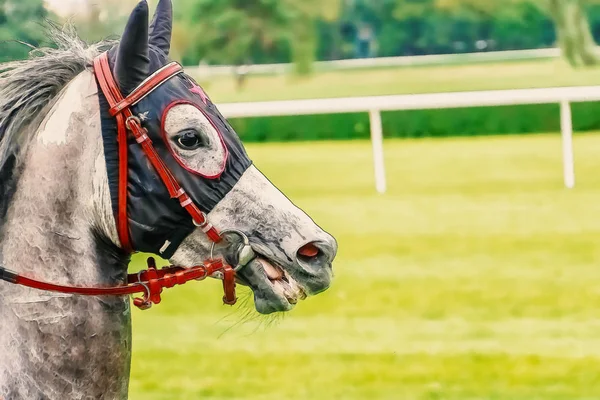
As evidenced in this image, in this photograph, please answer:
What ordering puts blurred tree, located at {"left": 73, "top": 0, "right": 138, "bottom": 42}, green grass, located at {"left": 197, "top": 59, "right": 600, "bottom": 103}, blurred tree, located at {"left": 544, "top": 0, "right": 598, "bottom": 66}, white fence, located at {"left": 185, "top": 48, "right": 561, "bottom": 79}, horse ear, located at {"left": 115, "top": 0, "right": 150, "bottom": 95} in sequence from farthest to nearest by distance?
white fence, located at {"left": 185, "top": 48, "right": 561, "bottom": 79}
blurred tree, located at {"left": 544, "top": 0, "right": 598, "bottom": 66}
green grass, located at {"left": 197, "top": 59, "right": 600, "bottom": 103}
blurred tree, located at {"left": 73, "top": 0, "right": 138, "bottom": 42}
horse ear, located at {"left": 115, "top": 0, "right": 150, "bottom": 95}

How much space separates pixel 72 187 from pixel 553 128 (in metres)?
16.5

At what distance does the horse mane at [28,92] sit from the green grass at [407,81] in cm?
1887

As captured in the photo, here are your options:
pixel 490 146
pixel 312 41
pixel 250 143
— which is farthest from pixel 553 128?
pixel 312 41

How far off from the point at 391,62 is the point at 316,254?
2270 centimetres

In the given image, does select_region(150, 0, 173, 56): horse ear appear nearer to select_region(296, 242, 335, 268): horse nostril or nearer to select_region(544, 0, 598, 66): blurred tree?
select_region(296, 242, 335, 268): horse nostril

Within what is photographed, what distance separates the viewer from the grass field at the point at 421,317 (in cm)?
534

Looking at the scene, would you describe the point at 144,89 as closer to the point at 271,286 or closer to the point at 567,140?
the point at 271,286

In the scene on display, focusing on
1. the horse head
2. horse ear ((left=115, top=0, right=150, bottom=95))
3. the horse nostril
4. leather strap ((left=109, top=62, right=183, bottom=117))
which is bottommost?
the horse nostril

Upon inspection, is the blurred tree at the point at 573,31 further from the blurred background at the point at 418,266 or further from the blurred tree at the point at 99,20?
the blurred tree at the point at 99,20

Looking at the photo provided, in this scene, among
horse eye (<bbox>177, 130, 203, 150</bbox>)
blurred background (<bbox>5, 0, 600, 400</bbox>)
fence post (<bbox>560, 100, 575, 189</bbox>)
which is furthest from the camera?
fence post (<bbox>560, 100, 575, 189</bbox>)

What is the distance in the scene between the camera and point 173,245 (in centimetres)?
228

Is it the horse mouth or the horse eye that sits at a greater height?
the horse eye

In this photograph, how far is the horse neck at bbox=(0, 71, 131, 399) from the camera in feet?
7.16

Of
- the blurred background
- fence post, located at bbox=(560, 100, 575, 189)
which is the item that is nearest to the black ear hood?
the blurred background
